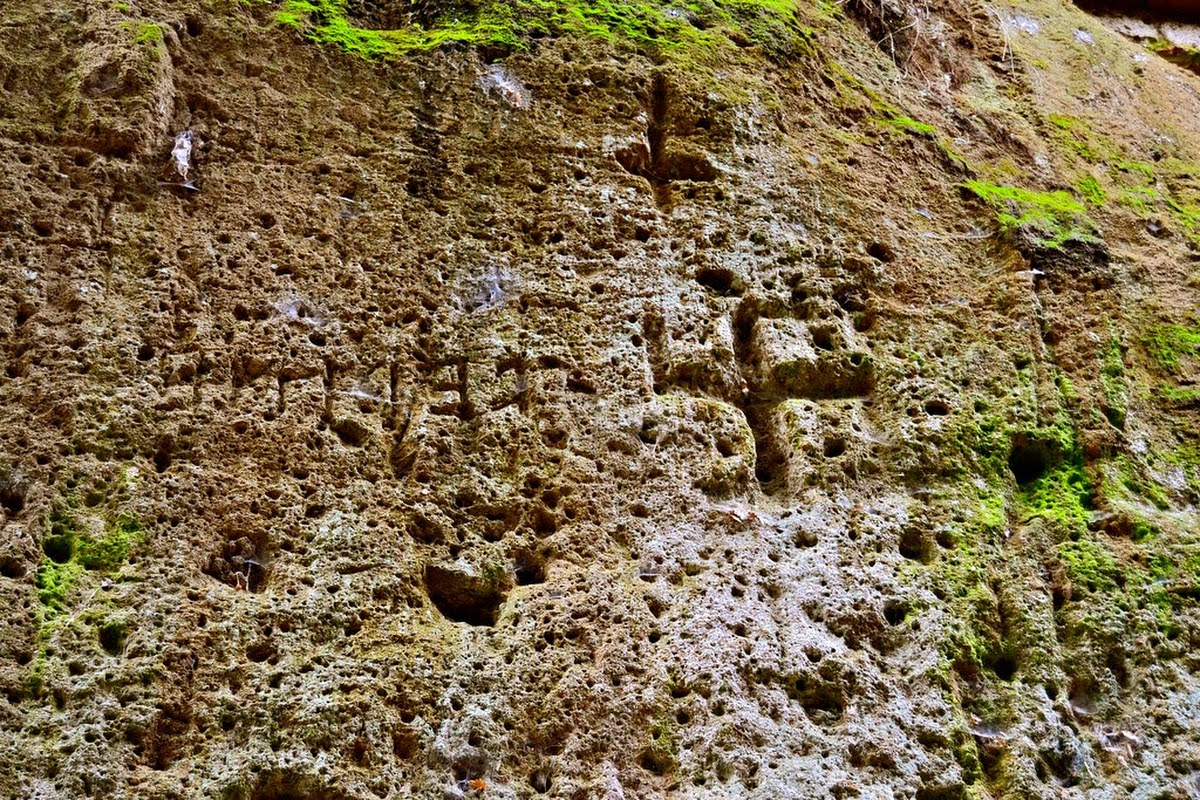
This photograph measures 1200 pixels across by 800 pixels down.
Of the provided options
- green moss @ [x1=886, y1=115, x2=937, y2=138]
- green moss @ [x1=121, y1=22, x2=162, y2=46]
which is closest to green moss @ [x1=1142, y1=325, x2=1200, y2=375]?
green moss @ [x1=886, y1=115, x2=937, y2=138]

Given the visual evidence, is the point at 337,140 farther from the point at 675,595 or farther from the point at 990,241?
the point at 990,241

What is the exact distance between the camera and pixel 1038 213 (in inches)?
180

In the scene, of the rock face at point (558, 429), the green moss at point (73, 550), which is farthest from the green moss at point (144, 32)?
the green moss at point (73, 550)

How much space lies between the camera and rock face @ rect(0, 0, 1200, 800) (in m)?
2.89

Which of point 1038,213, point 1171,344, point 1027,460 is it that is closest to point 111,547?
point 1027,460

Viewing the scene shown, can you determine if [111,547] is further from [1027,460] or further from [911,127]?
[911,127]

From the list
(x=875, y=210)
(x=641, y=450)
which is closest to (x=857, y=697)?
(x=641, y=450)

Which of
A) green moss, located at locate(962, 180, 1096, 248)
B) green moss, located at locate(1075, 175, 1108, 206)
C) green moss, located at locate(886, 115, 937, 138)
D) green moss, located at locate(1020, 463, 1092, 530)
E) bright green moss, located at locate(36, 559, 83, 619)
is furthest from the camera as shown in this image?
green moss, located at locate(1075, 175, 1108, 206)

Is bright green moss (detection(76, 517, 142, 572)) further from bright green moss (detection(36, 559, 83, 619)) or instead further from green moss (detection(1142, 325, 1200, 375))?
green moss (detection(1142, 325, 1200, 375))

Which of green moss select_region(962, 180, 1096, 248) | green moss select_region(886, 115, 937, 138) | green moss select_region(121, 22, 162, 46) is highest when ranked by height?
green moss select_region(886, 115, 937, 138)

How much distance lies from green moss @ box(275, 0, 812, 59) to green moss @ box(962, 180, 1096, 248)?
101 cm

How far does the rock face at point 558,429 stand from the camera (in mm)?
2889

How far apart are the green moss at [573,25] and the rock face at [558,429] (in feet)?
0.08

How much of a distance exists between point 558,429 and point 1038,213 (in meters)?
2.34
